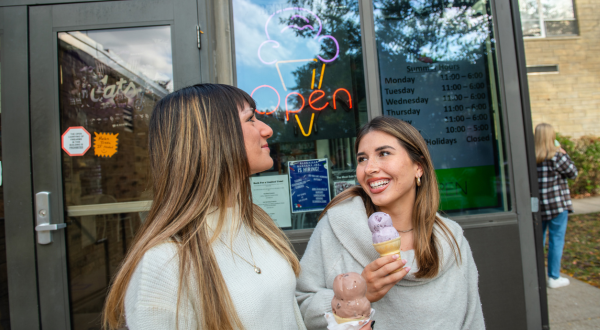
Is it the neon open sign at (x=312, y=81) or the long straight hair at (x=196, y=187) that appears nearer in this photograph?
the long straight hair at (x=196, y=187)

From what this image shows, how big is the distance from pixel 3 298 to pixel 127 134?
1.70m

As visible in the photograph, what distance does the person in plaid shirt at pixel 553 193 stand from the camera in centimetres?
463

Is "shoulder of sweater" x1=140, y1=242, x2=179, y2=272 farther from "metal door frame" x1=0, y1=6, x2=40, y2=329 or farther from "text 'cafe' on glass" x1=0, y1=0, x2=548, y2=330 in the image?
"metal door frame" x1=0, y1=6, x2=40, y2=329

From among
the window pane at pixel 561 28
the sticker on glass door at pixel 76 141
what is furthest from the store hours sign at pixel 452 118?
the window pane at pixel 561 28

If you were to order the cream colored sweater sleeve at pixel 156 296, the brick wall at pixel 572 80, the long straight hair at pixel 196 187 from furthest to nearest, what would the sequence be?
the brick wall at pixel 572 80 → the long straight hair at pixel 196 187 → the cream colored sweater sleeve at pixel 156 296

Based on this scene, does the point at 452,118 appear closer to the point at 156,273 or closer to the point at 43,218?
the point at 156,273

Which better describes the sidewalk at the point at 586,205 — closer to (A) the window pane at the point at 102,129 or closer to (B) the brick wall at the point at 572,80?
(B) the brick wall at the point at 572,80

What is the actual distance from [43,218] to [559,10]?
15.4m

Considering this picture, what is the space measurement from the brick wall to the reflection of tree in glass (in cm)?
984

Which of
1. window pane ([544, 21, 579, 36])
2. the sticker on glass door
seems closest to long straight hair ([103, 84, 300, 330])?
the sticker on glass door

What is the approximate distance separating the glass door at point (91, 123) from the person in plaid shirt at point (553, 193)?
15.3ft

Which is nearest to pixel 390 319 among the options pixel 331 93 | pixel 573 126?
pixel 331 93

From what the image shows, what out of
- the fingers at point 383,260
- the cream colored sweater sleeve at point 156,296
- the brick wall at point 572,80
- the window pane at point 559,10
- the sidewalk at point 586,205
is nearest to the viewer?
the cream colored sweater sleeve at point 156,296

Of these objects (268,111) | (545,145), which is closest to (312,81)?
(268,111)
